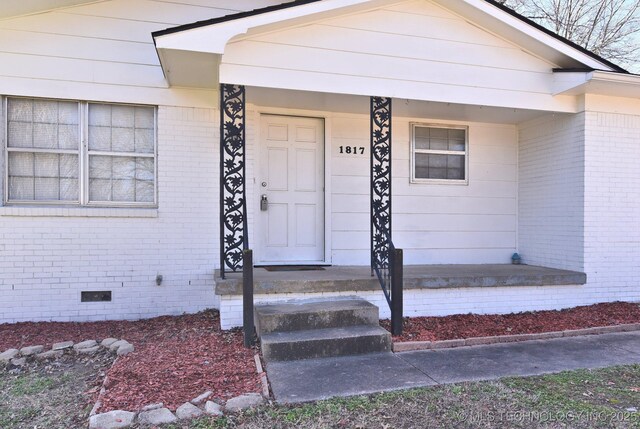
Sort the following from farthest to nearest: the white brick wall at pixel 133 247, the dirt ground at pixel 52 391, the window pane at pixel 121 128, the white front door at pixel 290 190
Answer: the white front door at pixel 290 190 → the window pane at pixel 121 128 → the white brick wall at pixel 133 247 → the dirt ground at pixel 52 391

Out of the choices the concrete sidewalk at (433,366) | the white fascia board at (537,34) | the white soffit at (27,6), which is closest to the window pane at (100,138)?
the white soffit at (27,6)

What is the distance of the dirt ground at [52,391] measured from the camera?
299 cm

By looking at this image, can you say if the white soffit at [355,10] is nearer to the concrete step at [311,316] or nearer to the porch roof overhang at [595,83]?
the porch roof overhang at [595,83]

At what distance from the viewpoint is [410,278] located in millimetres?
5242

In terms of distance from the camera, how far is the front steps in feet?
13.1

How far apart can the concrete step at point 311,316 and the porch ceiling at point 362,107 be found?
262cm

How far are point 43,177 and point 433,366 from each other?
5.25 metres

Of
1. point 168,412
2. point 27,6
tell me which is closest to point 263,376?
point 168,412

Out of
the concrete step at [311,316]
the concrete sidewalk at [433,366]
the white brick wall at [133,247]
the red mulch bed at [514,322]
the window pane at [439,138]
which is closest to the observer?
the concrete sidewalk at [433,366]

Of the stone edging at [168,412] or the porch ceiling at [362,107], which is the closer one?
the stone edging at [168,412]

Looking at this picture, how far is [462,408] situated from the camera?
10.1 ft

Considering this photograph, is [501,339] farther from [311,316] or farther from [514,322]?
[311,316]

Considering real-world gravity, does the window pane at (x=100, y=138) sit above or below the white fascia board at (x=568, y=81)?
below

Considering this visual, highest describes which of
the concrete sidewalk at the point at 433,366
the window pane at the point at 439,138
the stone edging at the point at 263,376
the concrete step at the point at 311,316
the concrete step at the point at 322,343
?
the window pane at the point at 439,138
